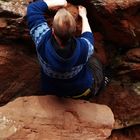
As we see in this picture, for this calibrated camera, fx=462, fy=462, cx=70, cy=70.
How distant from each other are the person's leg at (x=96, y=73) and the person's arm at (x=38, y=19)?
1.20 m

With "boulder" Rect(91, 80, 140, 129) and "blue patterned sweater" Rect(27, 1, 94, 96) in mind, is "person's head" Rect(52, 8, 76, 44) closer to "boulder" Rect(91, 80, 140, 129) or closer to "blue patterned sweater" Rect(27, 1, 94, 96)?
"blue patterned sweater" Rect(27, 1, 94, 96)

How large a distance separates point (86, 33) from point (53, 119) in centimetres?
133

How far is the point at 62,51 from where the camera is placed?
237 inches

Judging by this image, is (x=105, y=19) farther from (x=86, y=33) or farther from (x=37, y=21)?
(x=37, y=21)

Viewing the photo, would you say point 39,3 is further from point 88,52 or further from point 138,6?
point 138,6

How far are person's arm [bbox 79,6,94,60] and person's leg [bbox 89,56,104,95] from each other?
70 centimetres

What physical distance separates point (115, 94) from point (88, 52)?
1.78 m

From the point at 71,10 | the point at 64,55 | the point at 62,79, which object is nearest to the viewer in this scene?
the point at 64,55

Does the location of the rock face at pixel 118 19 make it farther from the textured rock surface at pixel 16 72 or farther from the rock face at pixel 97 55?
the textured rock surface at pixel 16 72

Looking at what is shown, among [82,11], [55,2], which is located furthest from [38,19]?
[82,11]

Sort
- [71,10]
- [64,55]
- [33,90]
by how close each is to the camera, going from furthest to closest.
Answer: [33,90] < [71,10] < [64,55]

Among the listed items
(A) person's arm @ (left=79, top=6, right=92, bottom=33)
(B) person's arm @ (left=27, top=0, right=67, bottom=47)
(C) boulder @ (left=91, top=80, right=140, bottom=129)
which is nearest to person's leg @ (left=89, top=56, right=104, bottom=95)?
(C) boulder @ (left=91, top=80, right=140, bottom=129)

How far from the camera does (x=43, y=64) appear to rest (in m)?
6.37

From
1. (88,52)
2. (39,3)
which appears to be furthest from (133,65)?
(39,3)
